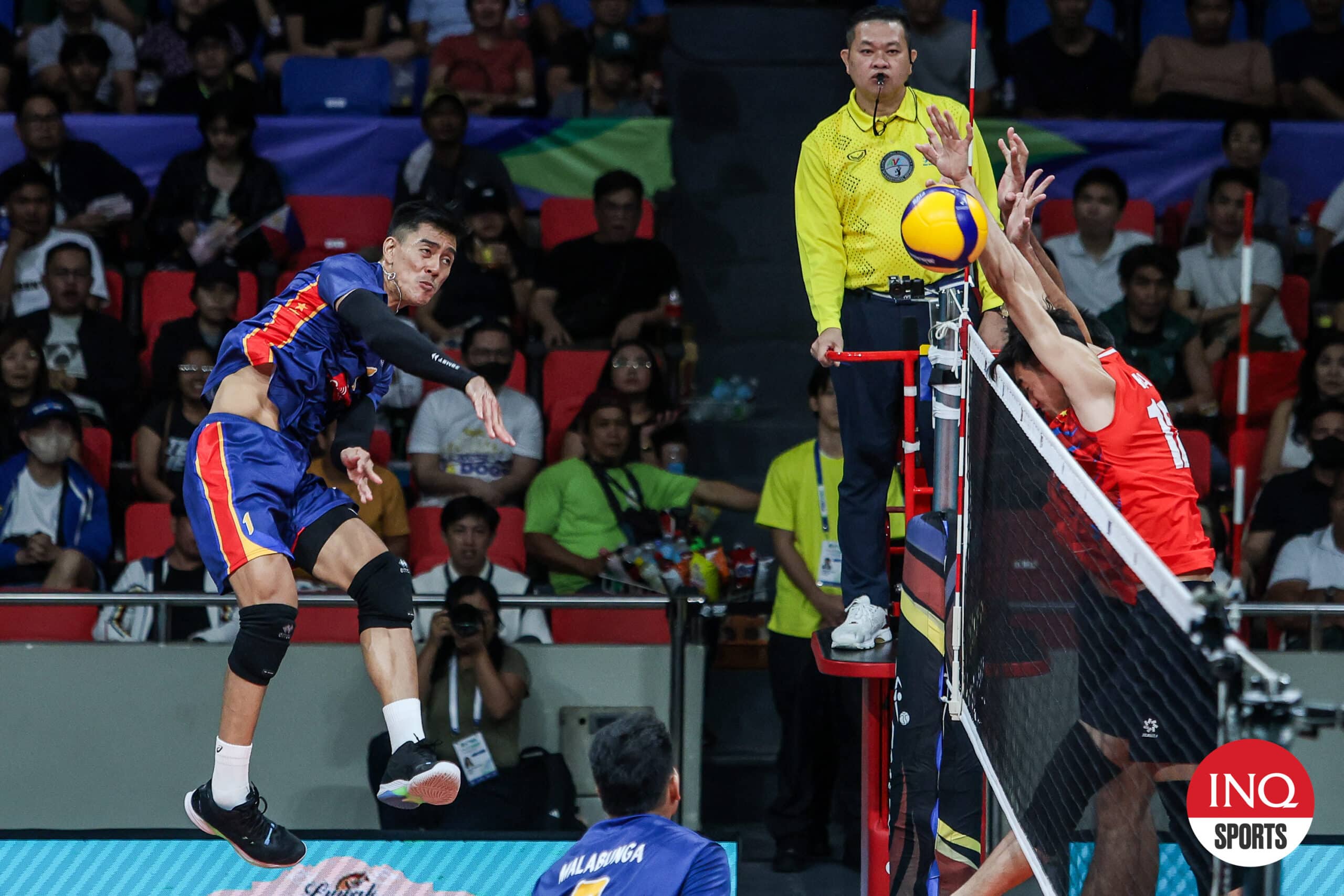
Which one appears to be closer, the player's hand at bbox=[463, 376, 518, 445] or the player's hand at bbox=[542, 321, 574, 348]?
the player's hand at bbox=[463, 376, 518, 445]

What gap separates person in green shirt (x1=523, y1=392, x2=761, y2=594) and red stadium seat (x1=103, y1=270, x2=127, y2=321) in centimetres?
288

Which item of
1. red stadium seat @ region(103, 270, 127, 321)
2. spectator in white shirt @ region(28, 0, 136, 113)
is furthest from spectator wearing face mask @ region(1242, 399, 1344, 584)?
spectator in white shirt @ region(28, 0, 136, 113)

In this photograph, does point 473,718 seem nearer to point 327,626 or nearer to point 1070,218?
point 327,626

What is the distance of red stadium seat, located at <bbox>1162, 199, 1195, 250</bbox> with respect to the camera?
9.61 m

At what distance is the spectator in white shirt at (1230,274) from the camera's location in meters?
8.90

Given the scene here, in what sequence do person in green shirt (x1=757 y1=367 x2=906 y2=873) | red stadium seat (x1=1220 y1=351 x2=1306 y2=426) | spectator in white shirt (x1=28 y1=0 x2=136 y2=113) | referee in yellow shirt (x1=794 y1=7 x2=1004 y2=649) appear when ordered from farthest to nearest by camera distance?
spectator in white shirt (x1=28 y1=0 x2=136 y2=113)
red stadium seat (x1=1220 y1=351 x2=1306 y2=426)
person in green shirt (x1=757 y1=367 x2=906 y2=873)
referee in yellow shirt (x1=794 y1=7 x2=1004 y2=649)

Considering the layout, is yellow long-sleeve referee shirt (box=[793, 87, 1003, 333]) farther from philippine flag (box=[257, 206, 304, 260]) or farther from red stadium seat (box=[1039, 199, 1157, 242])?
philippine flag (box=[257, 206, 304, 260])

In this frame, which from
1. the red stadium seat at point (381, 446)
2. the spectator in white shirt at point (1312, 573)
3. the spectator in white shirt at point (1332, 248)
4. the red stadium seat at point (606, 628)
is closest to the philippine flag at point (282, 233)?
the red stadium seat at point (381, 446)

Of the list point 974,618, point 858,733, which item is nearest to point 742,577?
point 858,733

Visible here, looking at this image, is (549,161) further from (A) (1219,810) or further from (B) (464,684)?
(A) (1219,810)

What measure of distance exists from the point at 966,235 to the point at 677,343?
4.29 metres

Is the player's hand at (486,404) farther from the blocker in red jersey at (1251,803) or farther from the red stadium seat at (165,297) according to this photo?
the red stadium seat at (165,297)

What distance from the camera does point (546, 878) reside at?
411 centimetres

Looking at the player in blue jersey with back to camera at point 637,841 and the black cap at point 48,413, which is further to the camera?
the black cap at point 48,413
